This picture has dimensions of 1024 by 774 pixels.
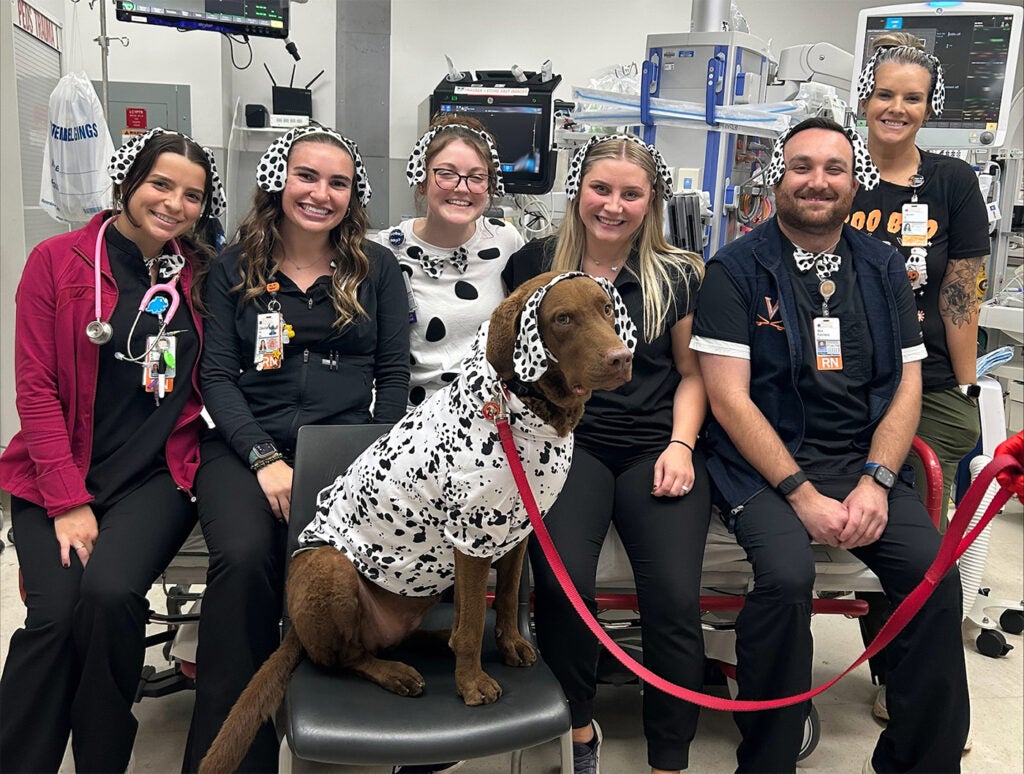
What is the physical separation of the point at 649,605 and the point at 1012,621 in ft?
6.44

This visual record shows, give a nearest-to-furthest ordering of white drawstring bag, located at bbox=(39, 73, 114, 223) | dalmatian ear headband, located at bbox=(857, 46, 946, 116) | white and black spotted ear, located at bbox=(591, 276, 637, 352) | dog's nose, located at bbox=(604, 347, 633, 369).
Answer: dog's nose, located at bbox=(604, 347, 633, 369) < white and black spotted ear, located at bbox=(591, 276, 637, 352) < dalmatian ear headband, located at bbox=(857, 46, 946, 116) < white drawstring bag, located at bbox=(39, 73, 114, 223)

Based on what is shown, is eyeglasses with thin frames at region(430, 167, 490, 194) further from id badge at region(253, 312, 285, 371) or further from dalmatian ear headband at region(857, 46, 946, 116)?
dalmatian ear headband at region(857, 46, 946, 116)

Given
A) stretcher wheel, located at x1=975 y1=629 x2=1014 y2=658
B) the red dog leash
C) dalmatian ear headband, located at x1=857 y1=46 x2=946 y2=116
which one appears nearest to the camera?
the red dog leash

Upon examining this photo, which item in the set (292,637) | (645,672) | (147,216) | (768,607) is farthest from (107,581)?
(768,607)

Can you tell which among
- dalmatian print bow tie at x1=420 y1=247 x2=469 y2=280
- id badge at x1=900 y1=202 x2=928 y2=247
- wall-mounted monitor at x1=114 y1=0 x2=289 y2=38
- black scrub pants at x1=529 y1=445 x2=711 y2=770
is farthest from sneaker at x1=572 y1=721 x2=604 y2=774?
wall-mounted monitor at x1=114 y1=0 x2=289 y2=38

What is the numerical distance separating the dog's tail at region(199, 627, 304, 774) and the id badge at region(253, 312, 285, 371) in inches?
27.3

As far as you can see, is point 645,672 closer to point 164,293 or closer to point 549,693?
point 549,693

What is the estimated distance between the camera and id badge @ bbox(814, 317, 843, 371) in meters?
2.07

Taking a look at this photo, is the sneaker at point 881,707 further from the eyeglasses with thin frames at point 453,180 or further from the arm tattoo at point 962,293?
the eyeglasses with thin frames at point 453,180

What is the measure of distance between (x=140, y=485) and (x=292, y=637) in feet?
2.03

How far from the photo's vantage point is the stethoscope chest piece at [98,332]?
73.5 inches

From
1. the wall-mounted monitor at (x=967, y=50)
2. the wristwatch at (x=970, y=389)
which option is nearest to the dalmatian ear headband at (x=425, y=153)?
the wristwatch at (x=970, y=389)

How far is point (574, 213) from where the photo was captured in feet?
7.34

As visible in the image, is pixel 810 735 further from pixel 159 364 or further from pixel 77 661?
pixel 159 364
